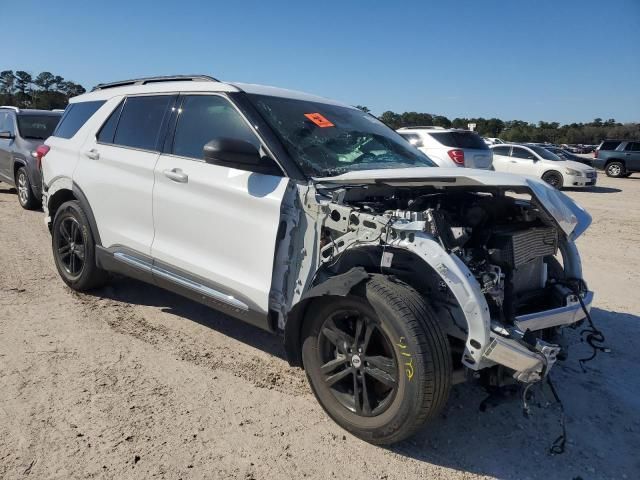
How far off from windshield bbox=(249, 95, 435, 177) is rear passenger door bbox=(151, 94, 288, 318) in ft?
0.75

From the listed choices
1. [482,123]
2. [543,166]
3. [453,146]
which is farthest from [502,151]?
[482,123]

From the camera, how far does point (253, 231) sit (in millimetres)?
3203

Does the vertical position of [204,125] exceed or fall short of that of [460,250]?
it exceeds it

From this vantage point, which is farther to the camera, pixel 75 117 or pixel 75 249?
pixel 75 117

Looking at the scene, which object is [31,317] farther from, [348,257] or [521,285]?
[521,285]

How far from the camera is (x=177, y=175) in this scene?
12.0 ft

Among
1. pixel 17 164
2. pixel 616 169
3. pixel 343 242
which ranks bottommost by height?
pixel 616 169

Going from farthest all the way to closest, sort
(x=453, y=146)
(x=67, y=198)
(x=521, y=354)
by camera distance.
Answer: (x=453, y=146)
(x=67, y=198)
(x=521, y=354)

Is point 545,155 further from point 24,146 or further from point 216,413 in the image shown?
point 216,413

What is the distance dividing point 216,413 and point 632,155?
27133 millimetres

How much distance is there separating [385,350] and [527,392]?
0.79 m

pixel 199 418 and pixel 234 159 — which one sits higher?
pixel 234 159

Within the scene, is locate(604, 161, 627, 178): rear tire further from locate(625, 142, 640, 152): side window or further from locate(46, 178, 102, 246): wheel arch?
locate(46, 178, 102, 246): wheel arch

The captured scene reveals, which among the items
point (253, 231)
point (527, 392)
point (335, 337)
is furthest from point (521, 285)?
point (253, 231)
